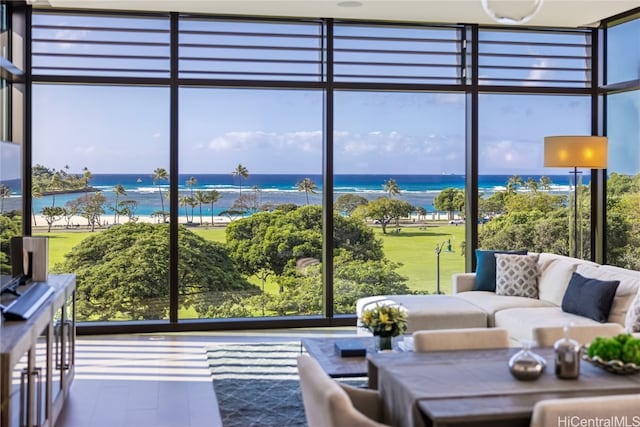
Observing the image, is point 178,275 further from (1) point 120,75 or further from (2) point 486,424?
(2) point 486,424

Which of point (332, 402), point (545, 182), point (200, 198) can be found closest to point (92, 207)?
point (200, 198)

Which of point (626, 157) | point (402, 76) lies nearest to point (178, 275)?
point (402, 76)

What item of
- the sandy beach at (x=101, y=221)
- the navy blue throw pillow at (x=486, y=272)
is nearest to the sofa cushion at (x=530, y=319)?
the navy blue throw pillow at (x=486, y=272)

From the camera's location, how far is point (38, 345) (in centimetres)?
369

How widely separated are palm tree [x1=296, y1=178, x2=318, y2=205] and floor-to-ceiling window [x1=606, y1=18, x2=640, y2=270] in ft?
9.90

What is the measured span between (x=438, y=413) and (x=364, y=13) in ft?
17.1

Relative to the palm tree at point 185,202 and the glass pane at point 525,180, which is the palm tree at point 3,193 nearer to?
the palm tree at point 185,202

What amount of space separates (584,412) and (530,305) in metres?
3.98

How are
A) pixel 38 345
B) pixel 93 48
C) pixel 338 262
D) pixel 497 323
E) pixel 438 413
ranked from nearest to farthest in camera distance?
pixel 438 413
pixel 38 345
pixel 497 323
pixel 93 48
pixel 338 262

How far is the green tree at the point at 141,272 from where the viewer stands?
23.2 ft

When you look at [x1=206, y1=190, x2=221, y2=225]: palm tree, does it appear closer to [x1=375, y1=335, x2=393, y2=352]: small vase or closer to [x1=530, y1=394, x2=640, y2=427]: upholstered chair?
[x1=375, y1=335, x2=393, y2=352]: small vase

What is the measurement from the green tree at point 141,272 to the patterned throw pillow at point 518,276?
2.45m

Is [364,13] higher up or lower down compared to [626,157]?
higher up

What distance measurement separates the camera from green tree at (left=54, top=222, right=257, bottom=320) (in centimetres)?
707
